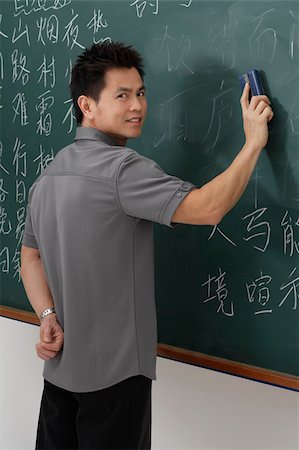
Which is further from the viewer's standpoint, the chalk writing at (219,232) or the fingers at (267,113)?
the chalk writing at (219,232)

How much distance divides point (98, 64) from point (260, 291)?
2.56ft

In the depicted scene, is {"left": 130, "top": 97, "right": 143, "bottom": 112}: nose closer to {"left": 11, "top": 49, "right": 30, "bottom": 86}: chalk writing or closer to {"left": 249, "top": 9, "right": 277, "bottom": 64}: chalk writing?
{"left": 249, "top": 9, "right": 277, "bottom": 64}: chalk writing

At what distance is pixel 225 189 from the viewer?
1.62 meters

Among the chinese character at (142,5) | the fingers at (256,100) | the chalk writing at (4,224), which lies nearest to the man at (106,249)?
the fingers at (256,100)

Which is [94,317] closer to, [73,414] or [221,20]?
[73,414]

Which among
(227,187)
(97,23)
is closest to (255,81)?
(227,187)

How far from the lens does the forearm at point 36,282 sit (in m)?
1.98

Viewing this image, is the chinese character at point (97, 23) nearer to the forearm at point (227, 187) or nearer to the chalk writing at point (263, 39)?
the chalk writing at point (263, 39)

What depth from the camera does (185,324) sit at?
2.04 m

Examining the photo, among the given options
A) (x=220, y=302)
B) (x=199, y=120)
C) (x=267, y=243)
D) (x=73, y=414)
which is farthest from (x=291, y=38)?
(x=73, y=414)

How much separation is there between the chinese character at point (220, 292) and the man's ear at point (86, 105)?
0.59 metres

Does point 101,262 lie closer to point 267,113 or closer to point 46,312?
point 46,312

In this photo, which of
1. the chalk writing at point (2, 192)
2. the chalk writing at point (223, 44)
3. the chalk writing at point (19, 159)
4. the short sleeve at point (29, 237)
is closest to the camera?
the chalk writing at point (223, 44)

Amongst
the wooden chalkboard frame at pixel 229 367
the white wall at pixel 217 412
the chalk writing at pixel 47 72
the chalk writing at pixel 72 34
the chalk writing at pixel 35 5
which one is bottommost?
the white wall at pixel 217 412
